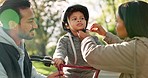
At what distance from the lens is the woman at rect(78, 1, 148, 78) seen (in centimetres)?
196

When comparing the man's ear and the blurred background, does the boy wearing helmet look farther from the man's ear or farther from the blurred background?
the blurred background

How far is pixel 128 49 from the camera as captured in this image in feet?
6.47

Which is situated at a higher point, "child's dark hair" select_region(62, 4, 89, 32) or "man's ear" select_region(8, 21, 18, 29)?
"child's dark hair" select_region(62, 4, 89, 32)

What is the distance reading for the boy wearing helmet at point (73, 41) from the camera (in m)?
2.68

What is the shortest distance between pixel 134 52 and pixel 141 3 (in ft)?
1.11

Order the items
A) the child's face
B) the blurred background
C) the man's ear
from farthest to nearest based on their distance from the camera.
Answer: the blurred background → the child's face → the man's ear

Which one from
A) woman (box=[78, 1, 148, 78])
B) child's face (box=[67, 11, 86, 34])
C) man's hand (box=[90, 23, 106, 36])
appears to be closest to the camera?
woman (box=[78, 1, 148, 78])

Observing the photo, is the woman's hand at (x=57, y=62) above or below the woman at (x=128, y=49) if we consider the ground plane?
below

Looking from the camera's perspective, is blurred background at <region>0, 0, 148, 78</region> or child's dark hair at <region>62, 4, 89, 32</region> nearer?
child's dark hair at <region>62, 4, 89, 32</region>

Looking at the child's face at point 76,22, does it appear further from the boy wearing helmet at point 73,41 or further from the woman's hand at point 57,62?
the woman's hand at point 57,62

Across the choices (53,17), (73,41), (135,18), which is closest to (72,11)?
(73,41)

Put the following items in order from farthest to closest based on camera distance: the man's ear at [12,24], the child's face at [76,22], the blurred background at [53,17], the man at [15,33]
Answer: the blurred background at [53,17]
the child's face at [76,22]
the man's ear at [12,24]
the man at [15,33]

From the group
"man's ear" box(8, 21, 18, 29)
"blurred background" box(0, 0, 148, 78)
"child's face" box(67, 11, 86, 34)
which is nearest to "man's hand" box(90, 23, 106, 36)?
"child's face" box(67, 11, 86, 34)

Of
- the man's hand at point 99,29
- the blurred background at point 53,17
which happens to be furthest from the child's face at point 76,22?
the blurred background at point 53,17
